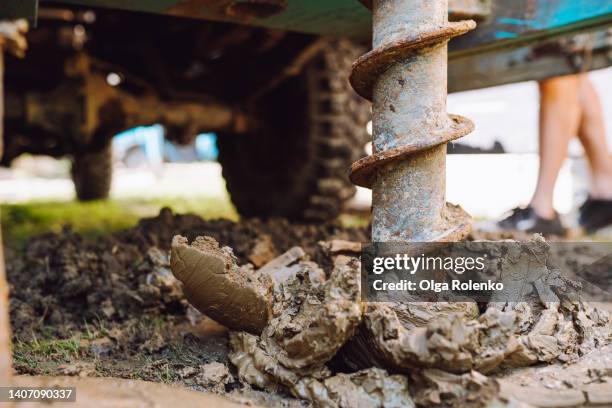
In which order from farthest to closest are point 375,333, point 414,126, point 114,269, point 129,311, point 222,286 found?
point 114,269
point 129,311
point 414,126
point 222,286
point 375,333

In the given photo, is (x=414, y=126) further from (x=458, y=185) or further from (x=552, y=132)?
(x=458, y=185)

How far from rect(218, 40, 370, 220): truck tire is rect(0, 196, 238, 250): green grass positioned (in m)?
0.47

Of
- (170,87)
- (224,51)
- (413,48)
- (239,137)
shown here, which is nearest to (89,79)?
(170,87)

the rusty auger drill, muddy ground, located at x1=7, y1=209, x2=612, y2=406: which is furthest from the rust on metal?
muddy ground, located at x1=7, y1=209, x2=612, y2=406

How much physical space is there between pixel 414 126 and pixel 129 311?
2.82ft

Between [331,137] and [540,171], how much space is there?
1056 millimetres

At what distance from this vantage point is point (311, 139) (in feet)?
10.3

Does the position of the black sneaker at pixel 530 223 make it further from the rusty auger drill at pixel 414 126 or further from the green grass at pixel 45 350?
the green grass at pixel 45 350

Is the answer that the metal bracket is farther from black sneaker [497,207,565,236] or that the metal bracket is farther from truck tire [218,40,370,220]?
black sneaker [497,207,565,236]

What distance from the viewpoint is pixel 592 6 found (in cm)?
180

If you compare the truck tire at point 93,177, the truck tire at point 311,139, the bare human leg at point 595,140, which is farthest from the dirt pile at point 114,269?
the truck tire at point 93,177

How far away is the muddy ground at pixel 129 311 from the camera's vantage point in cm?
124

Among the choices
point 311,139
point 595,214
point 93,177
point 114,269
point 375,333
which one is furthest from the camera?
point 93,177

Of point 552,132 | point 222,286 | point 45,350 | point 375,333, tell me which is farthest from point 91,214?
point 375,333
